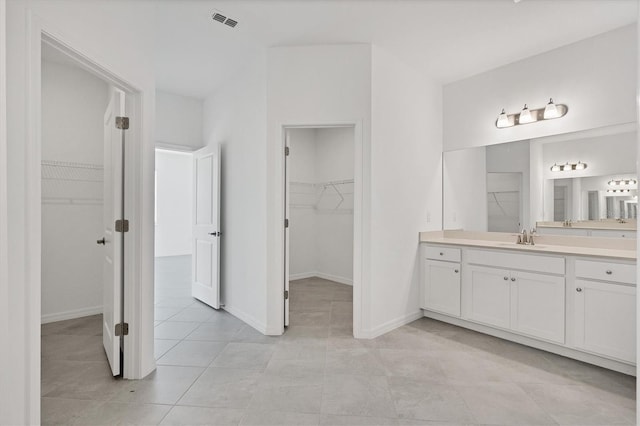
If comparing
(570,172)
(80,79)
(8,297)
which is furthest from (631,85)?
(80,79)

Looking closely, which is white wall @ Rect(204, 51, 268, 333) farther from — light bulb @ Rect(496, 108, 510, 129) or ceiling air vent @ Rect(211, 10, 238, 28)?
light bulb @ Rect(496, 108, 510, 129)

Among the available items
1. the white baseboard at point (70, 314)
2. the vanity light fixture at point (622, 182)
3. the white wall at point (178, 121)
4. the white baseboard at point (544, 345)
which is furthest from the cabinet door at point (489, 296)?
the white baseboard at point (70, 314)

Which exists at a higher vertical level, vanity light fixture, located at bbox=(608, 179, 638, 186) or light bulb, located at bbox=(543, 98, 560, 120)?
light bulb, located at bbox=(543, 98, 560, 120)

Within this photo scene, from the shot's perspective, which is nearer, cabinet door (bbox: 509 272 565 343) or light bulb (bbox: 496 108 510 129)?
cabinet door (bbox: 509 272 565 343)

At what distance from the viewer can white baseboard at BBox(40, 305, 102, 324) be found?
136 inches

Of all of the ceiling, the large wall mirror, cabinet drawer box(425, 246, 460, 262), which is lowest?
cabinet drawer box(425, 246, 460, 262)

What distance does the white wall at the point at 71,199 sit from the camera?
3.51 m

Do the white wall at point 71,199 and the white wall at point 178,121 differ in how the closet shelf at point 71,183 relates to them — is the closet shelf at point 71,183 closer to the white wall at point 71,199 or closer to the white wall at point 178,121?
the white wall at point 71,199

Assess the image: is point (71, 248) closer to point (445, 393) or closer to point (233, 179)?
point (233, 179)

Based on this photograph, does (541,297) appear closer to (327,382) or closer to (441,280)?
(441,280)

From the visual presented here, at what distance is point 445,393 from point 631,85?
2.90m

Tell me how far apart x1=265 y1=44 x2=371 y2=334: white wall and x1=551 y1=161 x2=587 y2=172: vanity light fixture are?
73.1 inches

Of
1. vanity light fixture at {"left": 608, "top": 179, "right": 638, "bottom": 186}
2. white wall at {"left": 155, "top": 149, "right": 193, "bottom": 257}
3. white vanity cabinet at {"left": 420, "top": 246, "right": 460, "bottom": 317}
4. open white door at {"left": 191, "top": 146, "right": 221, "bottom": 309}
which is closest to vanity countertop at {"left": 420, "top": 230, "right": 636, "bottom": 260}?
white vanity cabinet at {"left": 420, "top": 246, "right": 460, "bottom": 317}

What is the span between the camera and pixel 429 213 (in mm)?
3738
